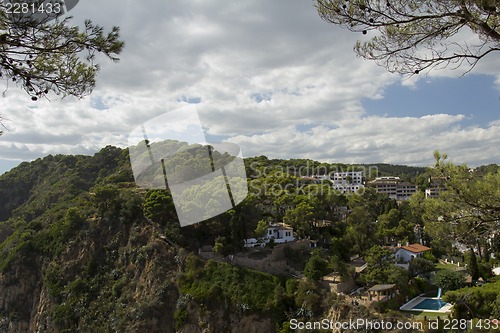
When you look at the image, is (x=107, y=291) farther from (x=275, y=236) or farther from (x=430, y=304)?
(x=430, y=304)

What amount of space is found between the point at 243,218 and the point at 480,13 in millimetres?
16488

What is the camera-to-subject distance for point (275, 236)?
21.5 m

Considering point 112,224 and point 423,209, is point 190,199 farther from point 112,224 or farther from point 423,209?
point 423,209

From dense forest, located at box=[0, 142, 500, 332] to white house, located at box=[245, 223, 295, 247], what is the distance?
1.40ft

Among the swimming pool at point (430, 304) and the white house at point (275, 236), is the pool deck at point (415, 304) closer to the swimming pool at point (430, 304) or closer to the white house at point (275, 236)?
the swimming pool at point (430, 304)

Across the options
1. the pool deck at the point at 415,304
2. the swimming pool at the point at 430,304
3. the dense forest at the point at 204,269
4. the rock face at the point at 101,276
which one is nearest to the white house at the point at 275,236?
the dense forest at the point at 204,269

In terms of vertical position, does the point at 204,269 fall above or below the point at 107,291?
above

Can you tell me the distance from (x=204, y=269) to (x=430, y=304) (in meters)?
9.77

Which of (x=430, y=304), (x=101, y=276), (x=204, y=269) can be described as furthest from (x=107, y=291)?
(x=430, y=304)

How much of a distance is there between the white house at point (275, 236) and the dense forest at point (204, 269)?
43 centimetres

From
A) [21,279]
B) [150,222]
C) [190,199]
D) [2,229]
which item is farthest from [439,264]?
[2,229]

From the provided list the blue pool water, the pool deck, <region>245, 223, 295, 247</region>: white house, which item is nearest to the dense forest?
the pool deck

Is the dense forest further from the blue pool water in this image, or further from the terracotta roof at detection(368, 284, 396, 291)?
the blue pool water

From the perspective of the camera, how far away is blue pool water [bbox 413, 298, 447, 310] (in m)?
15.1
